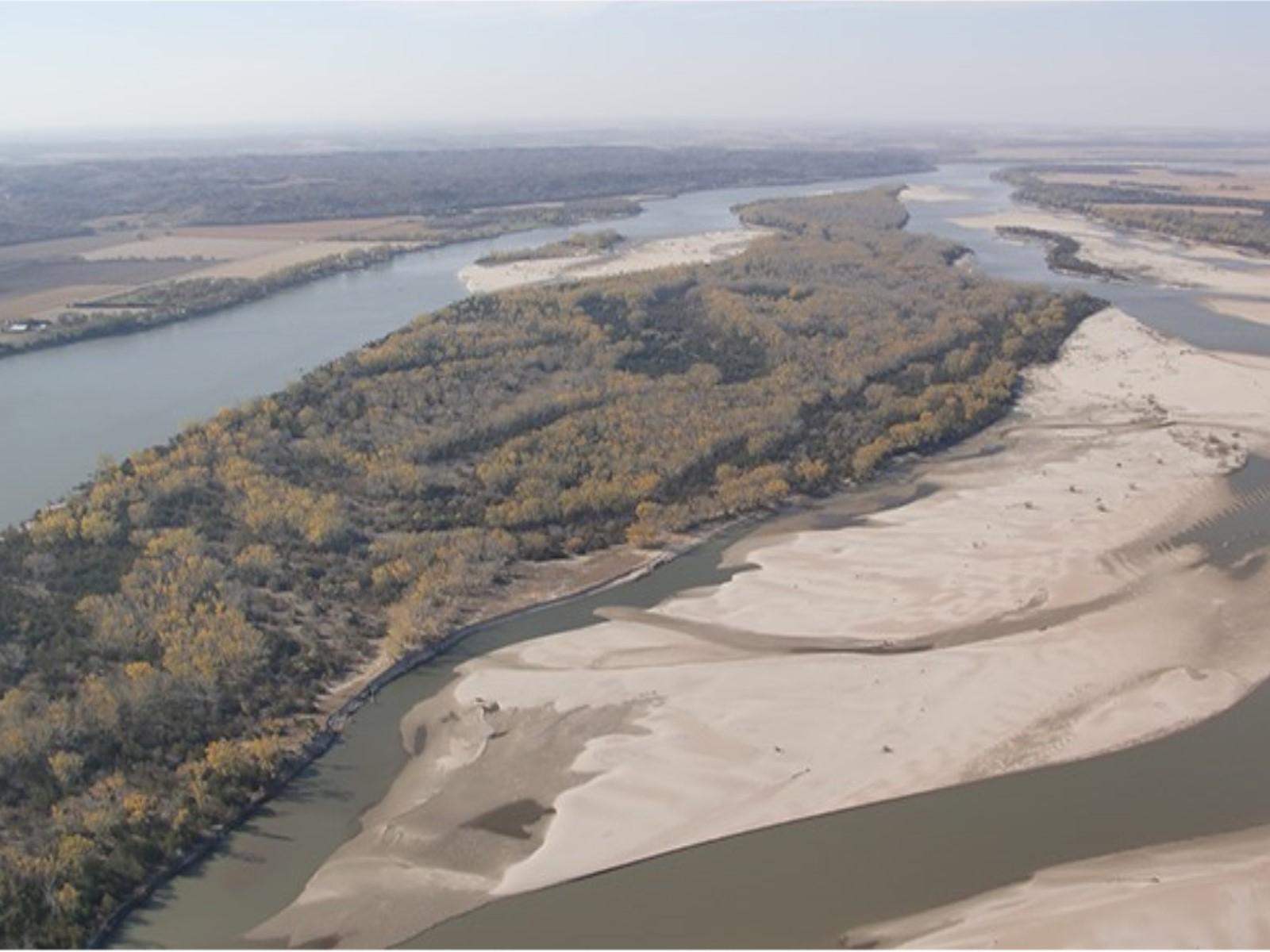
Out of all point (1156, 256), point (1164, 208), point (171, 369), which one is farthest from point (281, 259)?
point (1164, 208)

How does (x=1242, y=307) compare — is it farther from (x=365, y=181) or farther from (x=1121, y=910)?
(x=365, y=181)

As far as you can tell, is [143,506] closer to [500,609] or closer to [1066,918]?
[500,609]

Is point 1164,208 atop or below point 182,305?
atop

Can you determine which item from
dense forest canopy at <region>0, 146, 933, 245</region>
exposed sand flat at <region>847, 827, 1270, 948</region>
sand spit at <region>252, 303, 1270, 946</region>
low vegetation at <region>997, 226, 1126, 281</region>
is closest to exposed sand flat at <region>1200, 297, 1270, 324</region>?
low vegetation at <region>997, 226, 1126, 281</region>

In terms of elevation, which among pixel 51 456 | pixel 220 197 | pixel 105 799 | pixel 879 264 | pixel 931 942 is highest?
pixel 220 197

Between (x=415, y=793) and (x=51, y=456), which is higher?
(x=51, y=456)

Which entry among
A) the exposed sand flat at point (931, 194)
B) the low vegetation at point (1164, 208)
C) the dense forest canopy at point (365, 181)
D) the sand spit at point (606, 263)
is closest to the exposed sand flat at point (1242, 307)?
the low vegetation at point (1164, 208)

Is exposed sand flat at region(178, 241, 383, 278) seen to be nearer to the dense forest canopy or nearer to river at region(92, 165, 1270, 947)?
the dense forest canopy

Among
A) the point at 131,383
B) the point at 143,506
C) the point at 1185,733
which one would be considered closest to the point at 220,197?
the point at 131,383
